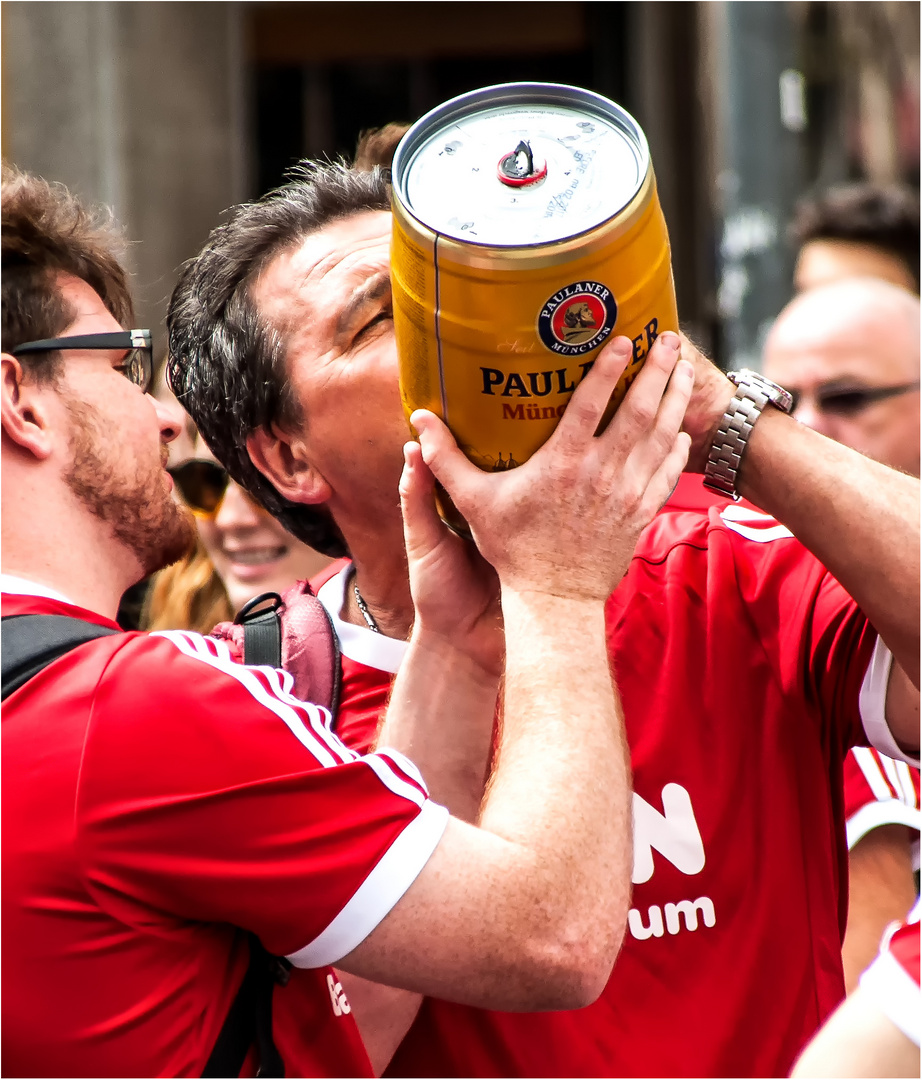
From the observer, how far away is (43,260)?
2584mm

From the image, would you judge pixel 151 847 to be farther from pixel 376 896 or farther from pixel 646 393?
pixel 646 393

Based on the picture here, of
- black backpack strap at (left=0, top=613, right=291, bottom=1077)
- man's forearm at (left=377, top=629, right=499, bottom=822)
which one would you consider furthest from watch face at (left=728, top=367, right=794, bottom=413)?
black backpack strap at (left=0, top=613, right=291, bottom=1077)

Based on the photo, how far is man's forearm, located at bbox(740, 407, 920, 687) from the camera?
2205mm

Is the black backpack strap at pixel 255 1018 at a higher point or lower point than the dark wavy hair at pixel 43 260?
lower

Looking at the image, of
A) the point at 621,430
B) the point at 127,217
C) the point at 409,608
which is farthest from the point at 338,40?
the point at 621,430

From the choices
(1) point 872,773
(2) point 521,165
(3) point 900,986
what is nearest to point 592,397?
(2) point 521,165

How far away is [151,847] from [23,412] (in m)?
0.87

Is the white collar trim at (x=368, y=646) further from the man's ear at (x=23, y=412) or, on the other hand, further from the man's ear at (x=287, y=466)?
the man's ear at (x=23, y=412)

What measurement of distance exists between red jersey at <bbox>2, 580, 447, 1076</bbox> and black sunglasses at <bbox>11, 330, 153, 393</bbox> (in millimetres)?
708

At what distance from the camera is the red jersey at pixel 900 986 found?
1598 millimetres

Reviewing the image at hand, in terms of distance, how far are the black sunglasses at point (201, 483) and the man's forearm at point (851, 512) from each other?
215 cm

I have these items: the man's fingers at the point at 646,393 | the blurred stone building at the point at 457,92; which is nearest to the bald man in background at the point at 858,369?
the blurred stone building at the point at 457,92

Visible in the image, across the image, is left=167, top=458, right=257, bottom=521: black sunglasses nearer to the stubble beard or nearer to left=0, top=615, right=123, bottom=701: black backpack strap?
the stubble beard

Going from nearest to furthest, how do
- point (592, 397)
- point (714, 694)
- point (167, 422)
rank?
1. point (592, 397)
2. point (714, 694)
3. point (167, 422)
